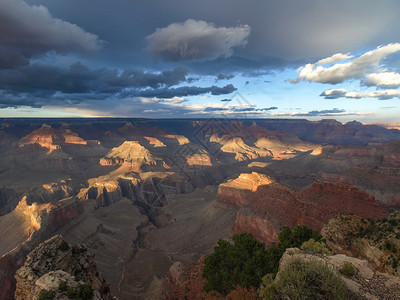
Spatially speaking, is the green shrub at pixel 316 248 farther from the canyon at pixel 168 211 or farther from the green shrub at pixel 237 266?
the canyon at pixel 168 211

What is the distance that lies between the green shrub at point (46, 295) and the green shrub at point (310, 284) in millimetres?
13338

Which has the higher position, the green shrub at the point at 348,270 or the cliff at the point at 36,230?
the green shrub at the point at 348,270

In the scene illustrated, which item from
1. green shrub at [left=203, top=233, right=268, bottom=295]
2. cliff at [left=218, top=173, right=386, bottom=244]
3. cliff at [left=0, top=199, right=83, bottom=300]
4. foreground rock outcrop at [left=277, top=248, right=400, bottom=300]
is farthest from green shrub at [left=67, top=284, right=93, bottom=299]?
cliff at [left=0, top=199, right=83, bottom=300]

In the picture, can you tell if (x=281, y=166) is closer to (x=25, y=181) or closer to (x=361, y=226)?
(x=361, y=226)

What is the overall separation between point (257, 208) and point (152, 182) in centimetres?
8084

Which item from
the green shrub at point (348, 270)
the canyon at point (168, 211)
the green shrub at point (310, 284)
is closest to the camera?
the green shrub at point (310, 284)

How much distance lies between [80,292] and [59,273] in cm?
280

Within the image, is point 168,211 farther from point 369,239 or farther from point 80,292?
point 80,292

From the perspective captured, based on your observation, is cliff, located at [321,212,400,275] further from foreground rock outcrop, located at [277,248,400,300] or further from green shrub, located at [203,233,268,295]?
green shrub, located at [203,233,268,295]

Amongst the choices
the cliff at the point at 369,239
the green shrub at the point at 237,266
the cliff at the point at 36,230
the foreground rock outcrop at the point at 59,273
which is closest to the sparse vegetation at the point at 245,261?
the green shrub at the point at 237,266

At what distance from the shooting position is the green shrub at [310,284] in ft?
38.1

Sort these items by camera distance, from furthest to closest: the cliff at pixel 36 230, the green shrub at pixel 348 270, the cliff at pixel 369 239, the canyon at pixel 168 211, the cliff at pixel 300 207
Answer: the canyon at pixel 168 211
the cliff at pixel 300 207
the cliff at pixel 36 230
the cliff at pixel 369 239
the green shrub at pixel 348 270

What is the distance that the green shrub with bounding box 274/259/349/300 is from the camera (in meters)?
11.6

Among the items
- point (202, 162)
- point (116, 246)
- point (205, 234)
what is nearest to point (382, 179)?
point (205, 234)
